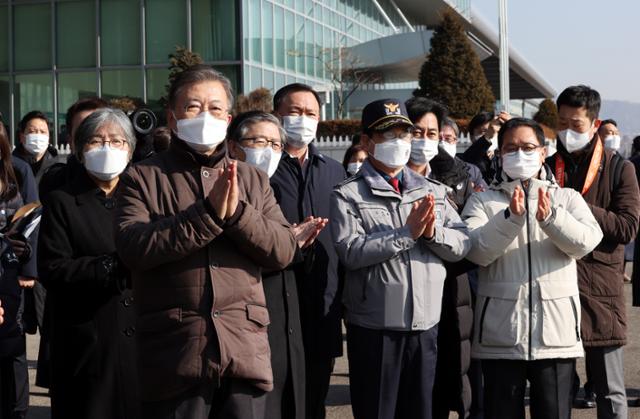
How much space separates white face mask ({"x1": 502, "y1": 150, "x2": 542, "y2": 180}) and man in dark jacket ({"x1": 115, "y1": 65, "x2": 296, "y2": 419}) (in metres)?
1.61

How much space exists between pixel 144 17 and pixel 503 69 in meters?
12.8

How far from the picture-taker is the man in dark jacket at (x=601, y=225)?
5098 mm

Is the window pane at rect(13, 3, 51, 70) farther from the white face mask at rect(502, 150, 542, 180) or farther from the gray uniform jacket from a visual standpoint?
the white face mask at rect(502, 150, 542, 180)

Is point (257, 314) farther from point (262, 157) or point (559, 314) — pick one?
point (559, 314)

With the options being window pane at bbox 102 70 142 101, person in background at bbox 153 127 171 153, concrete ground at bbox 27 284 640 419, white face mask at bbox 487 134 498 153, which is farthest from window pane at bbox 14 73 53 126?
person in background at bbox 153 127 171 153

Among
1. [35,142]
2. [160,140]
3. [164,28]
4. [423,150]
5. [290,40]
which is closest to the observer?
[423,150]

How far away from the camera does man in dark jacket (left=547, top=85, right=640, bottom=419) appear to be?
510 cm

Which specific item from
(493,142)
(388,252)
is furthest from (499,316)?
(493,142)

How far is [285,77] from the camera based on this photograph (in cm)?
3195

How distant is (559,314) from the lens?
4609 mm

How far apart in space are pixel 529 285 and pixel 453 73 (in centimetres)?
2567

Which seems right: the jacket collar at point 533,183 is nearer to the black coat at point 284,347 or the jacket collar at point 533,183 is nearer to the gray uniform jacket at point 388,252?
the gray uniform jacket at point 388,252

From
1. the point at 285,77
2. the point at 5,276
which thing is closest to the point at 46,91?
the point at 285,77

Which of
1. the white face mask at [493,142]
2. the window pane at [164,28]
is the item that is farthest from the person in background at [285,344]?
the window pane at [164,28]
